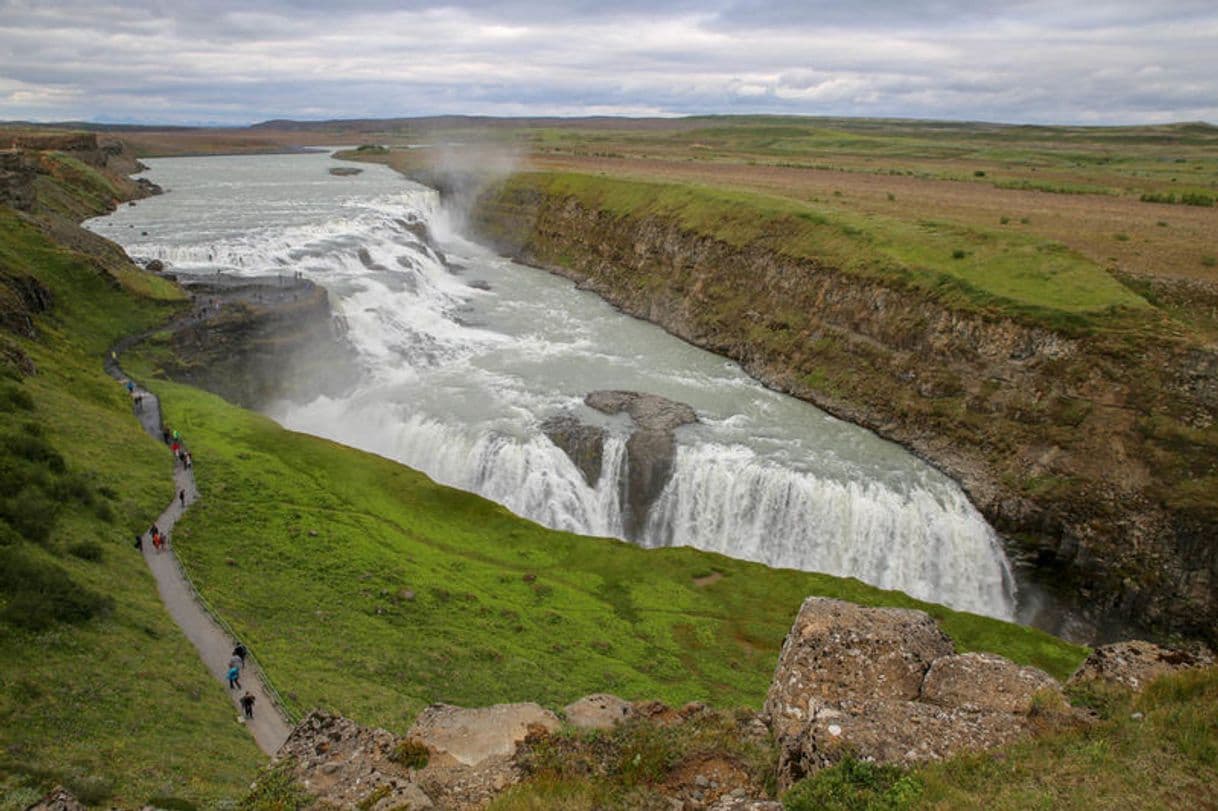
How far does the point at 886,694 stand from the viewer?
12234mm

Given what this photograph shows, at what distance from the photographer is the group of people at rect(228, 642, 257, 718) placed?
1833 cm

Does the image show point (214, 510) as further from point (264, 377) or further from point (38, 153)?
point (38, 153)

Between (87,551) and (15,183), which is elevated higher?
(15,183)

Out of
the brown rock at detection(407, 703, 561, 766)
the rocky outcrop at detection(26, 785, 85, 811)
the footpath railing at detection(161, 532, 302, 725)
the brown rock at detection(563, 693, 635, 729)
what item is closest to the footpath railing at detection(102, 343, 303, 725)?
the footpath railing at detection(161, 532, 302, 725)

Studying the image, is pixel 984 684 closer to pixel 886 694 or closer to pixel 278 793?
pixel 886 694

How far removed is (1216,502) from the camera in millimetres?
30062

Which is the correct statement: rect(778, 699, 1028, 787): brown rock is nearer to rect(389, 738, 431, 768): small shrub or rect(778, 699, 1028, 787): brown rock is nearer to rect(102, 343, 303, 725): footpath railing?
rect(389, 738, 431, 768): small shrub

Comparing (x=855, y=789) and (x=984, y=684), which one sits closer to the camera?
(x=855, y=789)

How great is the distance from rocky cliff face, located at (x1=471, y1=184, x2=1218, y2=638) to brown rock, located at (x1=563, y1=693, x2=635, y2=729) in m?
26.1

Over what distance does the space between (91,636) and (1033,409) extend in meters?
38.1

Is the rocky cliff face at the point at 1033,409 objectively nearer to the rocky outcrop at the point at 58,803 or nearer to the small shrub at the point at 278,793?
the small shrub at the point at 278,793

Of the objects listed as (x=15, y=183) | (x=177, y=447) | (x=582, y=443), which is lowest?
(x=582, y=443)

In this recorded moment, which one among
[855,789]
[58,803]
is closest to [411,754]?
[58,803]

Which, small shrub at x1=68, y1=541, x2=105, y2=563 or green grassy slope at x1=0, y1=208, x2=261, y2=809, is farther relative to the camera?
small shrub at x1=68, y1=541, x2=105, y2=563
